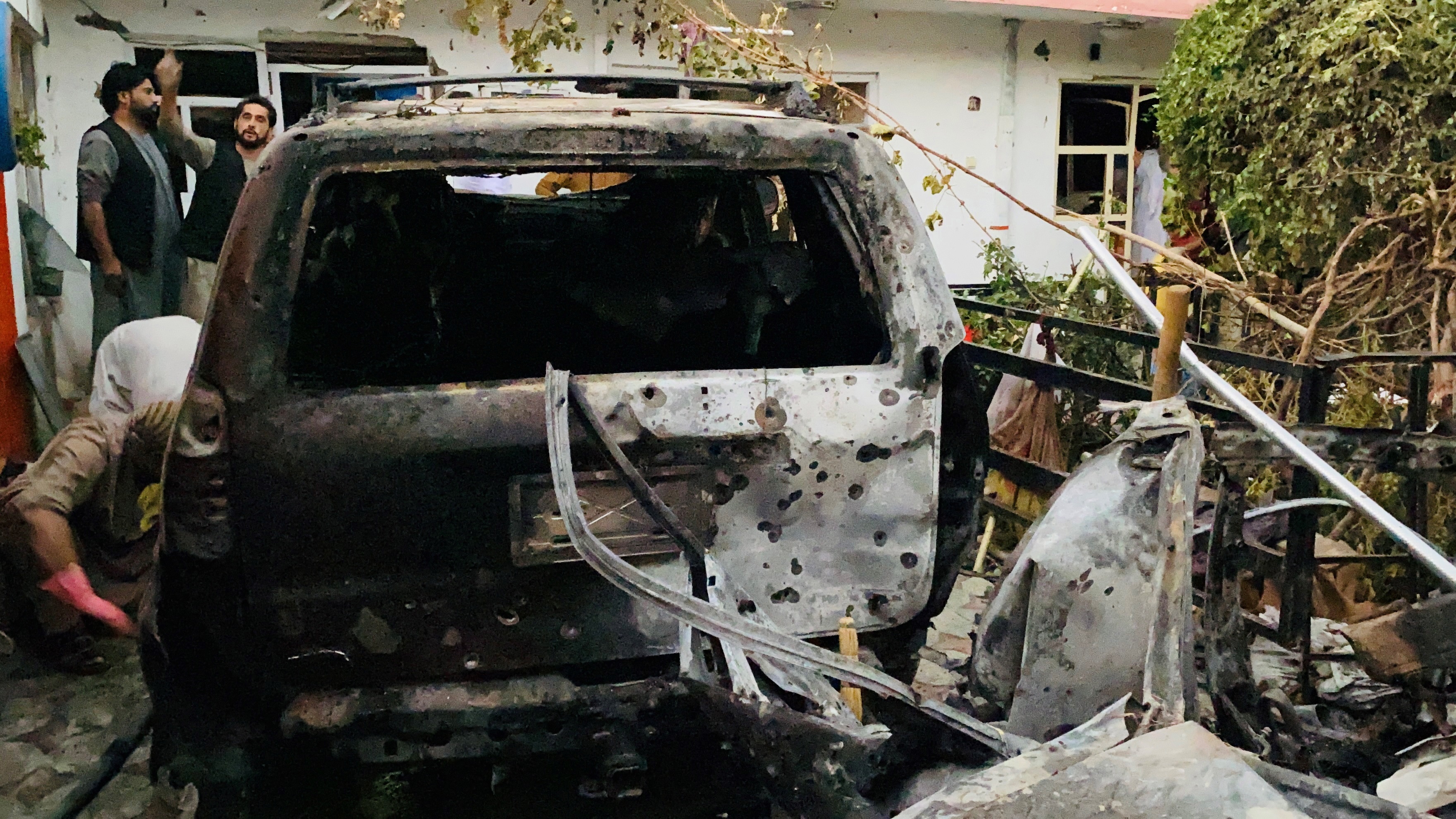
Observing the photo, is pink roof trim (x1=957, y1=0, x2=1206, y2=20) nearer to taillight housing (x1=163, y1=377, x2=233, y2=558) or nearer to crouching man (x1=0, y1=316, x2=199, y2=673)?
crouching man (x1=0, y1=316, x2=199, y2=673)

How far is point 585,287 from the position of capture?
3.23 m

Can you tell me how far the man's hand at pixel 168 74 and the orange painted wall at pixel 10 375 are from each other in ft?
5.53

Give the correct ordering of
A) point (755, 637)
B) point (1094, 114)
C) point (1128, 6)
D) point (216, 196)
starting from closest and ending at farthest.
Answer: point (755, 637), point (216, 196), point (1128, 6), point (1094, 114)

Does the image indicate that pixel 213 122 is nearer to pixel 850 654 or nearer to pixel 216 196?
pixel 216 196

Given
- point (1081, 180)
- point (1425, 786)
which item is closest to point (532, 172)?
point (1425, 786)

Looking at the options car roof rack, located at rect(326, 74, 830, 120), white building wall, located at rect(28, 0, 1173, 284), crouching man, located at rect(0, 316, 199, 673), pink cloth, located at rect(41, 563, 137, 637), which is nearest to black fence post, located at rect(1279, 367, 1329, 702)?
car roof rack, located at rect(326, 74, 830, 120)

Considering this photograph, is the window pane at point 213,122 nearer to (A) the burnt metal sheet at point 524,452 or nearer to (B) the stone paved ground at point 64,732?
(B) the stone paved ground at point 64,732

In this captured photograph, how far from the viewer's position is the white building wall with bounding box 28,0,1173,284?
28.4ft

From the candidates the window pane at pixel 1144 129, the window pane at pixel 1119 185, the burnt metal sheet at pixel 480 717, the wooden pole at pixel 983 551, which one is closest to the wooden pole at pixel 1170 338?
the burnt metal sheet at pixel 480 717

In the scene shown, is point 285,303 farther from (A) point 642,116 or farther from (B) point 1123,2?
(B) point 1123,2

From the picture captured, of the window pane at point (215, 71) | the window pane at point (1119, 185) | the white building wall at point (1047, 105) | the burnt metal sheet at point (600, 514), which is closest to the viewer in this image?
the burnt metal sheet at point (600, 514)

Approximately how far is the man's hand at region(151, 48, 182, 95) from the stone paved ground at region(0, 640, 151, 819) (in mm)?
4461

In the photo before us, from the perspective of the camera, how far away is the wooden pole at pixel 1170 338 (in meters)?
2.21

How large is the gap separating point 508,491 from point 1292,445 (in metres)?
1.51
